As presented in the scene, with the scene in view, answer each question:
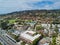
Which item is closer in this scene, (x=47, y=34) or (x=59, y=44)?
(x=59, y=44)

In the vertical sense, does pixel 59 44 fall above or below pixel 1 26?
above

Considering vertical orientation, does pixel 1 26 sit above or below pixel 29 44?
below

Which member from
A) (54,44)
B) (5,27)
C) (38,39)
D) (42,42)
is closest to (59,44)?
(54,44)

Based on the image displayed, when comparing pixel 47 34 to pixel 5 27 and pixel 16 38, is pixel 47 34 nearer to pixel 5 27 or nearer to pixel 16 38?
pixel 16 38

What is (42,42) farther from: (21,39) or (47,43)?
(21,39)

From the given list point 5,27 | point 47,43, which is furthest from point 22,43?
point 5,27

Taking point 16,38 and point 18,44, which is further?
point 16,38

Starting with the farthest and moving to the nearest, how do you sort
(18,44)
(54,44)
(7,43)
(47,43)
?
(7,43) < (18,44) < (47,43) < (54,44)

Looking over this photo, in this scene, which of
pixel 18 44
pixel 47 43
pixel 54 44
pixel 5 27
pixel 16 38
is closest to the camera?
pixel 54 44

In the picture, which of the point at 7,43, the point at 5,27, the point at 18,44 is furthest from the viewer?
the point at 5,27
